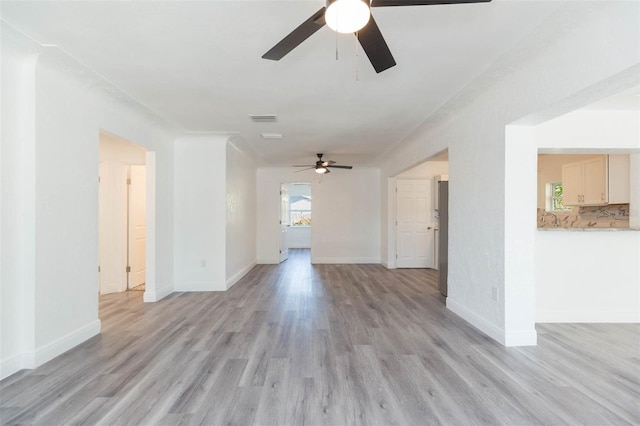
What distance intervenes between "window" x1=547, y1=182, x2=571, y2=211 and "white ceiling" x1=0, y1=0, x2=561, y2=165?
412cm

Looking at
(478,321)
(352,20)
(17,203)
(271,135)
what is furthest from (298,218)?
(352,20)

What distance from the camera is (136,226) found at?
5.24 m

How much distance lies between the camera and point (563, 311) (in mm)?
3467

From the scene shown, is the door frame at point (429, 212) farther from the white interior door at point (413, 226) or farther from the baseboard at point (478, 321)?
the baseboard at point (478, 321)

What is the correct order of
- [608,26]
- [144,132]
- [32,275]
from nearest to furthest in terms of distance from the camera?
[608,26], [32,275], [144,132]

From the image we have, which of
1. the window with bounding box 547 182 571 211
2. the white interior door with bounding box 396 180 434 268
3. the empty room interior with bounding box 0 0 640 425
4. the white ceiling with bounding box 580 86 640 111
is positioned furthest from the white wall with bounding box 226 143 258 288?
the window with bounding box 547 182 571 211

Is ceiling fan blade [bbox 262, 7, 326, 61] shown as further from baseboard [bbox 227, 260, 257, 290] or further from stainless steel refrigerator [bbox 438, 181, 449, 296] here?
baseboard [bbox 227, 260, 257, 290]

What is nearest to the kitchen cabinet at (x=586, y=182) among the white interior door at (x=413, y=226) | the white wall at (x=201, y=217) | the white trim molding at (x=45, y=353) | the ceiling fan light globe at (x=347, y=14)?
the white interior door at (x=413, y=226)

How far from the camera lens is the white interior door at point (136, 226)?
5.12 m

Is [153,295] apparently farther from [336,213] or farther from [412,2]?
[336,213]

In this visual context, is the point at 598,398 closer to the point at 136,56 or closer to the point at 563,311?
the point at 563,311

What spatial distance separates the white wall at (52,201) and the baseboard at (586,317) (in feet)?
16.2

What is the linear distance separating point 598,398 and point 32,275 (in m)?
4.32

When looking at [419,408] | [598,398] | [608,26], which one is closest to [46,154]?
[419,408]
